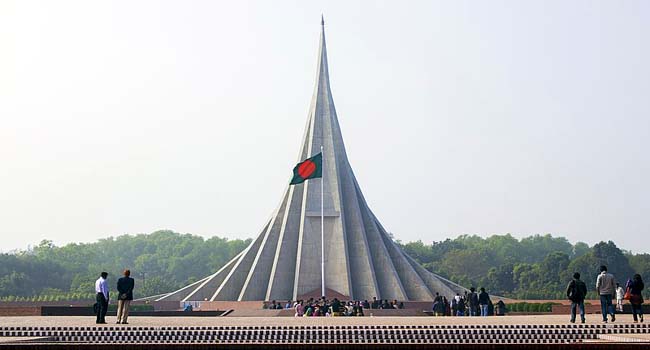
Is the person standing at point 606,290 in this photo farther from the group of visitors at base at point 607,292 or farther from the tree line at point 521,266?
the tree line at point 521,266

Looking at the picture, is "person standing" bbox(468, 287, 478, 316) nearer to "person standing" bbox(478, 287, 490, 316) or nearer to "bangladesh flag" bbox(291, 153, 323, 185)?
"person standing" bbox(478, 287, 490, 316)

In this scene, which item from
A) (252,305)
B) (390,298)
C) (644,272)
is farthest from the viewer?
(644,272)

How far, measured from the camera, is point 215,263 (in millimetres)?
81625

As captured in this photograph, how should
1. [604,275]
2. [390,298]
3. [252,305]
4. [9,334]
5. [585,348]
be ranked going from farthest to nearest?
[390,298] → [252,305] → [604,275] → [9,334] → [585,348]

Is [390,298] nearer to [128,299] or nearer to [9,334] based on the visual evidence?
[128,299]

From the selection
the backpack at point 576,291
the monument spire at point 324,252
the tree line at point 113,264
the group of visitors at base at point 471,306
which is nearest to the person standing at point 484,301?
the group of visitors at base at point 471,306

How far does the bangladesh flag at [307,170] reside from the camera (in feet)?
105

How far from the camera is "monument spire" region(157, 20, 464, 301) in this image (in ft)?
109

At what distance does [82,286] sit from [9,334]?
148ft

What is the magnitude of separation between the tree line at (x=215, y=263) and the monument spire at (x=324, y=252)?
40.2 ft

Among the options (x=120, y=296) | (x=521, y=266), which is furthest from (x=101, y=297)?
(x=521, y=266)

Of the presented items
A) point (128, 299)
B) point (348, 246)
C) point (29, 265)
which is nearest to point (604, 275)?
point (128, 299)

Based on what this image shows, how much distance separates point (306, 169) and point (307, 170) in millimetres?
43

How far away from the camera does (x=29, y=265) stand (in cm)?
6144
